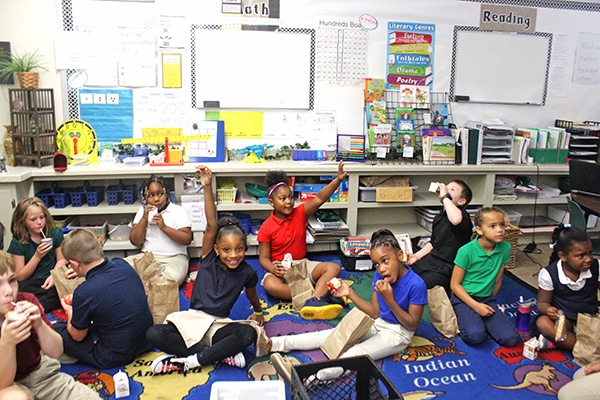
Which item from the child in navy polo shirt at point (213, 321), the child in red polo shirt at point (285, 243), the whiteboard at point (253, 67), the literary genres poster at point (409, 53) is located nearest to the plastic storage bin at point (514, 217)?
the literary genres poster at point (409, 53)

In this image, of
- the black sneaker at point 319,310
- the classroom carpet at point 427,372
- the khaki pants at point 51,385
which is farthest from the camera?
the black sneaker at point 319,310

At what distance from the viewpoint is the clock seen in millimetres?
3805

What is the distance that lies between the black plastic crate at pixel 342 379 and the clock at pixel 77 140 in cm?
274

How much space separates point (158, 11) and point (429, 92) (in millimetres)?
2312

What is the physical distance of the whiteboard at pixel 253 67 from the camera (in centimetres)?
392

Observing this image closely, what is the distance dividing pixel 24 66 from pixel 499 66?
12.7 ft

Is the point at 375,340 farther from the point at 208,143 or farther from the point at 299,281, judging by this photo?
the point at 208,143

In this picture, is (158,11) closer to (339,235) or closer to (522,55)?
(339,235)

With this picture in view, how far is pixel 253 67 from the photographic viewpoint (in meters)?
4.00

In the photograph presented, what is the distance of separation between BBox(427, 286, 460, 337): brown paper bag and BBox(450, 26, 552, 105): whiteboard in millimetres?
2206

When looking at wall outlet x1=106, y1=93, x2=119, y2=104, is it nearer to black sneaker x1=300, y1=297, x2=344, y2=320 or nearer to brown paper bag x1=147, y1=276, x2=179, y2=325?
brown paper bag x1=147, y1=276, x2=179, y2=325

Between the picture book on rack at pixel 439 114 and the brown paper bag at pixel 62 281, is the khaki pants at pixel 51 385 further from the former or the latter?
the picture book on rack at pixel 439 114

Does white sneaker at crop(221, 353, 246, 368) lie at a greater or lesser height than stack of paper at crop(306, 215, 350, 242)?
lesser

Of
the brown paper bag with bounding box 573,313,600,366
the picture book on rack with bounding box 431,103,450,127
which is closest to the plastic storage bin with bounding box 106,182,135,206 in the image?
the picture book on rack with bounding box 431,103,450,127
